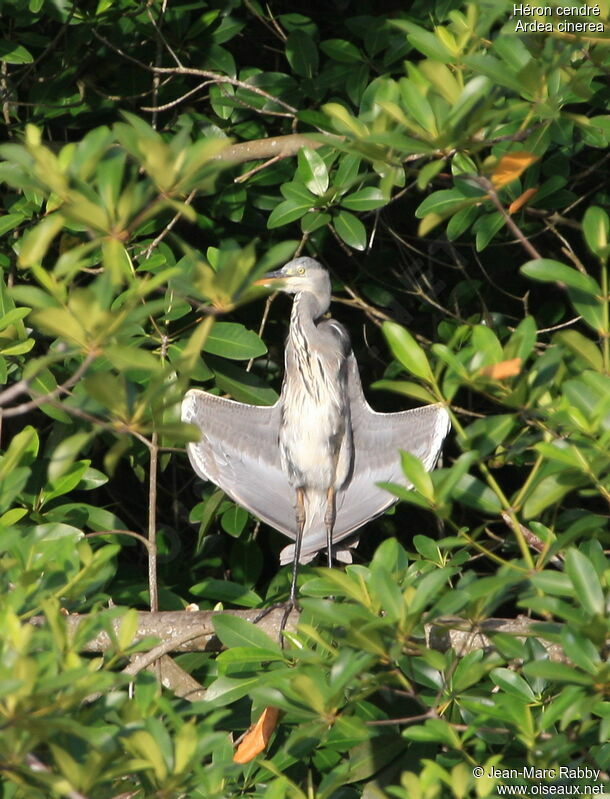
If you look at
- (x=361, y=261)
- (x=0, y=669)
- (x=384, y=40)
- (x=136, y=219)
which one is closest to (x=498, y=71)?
(x=136, y=219)

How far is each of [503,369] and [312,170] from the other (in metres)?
1.38

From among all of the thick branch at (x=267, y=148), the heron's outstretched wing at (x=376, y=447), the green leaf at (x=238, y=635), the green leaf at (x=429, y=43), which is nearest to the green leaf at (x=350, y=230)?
the thick branch at (x=267, y=148)

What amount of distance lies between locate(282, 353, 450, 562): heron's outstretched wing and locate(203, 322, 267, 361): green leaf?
2.35 feet

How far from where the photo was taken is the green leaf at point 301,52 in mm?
3309

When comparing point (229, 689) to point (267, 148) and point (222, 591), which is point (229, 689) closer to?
point (222, 591)

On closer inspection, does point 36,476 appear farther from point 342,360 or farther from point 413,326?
point 413,326

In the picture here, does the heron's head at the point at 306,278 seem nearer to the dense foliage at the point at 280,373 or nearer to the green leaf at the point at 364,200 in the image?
the dense foliage at the point at 280,373

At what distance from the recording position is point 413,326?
156 inches

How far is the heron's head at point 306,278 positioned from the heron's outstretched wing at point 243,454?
43 cm

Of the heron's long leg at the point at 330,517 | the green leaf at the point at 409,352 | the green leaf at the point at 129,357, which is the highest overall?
the green leaf at the point at 129,357

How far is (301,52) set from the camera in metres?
3.31

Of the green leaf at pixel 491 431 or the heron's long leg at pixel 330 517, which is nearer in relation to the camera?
the green leaf at pixel 491 431

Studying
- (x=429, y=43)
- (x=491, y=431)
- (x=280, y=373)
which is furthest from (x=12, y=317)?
(x=280, y=373)

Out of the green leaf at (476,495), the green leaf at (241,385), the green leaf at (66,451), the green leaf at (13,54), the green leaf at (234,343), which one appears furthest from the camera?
the green leaf at (241,385)
